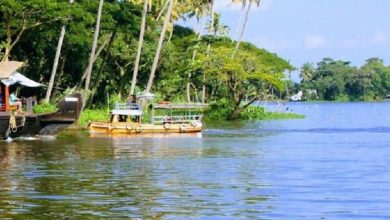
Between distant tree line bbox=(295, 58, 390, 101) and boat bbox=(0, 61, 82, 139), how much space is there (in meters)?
141

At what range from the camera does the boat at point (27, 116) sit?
33.0 meters

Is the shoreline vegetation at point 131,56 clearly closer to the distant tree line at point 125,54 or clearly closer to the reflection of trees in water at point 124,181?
the distant tree line at point 125,54

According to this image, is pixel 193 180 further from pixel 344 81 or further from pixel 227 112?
pixel 344 81

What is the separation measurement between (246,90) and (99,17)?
21953 mm

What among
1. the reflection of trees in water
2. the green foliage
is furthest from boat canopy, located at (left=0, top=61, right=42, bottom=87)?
the green foliage

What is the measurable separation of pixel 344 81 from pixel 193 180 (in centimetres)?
15792

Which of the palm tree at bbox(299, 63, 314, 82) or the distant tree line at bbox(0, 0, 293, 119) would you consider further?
the palm tree at bbox(299, 63, 314, 82)

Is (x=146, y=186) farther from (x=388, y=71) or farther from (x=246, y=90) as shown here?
(x=388, y=71)

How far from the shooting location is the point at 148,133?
39938mm

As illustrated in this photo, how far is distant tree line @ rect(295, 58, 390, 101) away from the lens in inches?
6821

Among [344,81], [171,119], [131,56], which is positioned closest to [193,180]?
[171,119]

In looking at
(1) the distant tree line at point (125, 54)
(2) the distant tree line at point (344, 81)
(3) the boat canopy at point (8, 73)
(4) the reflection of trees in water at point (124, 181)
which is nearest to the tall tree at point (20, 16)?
(1) the distant tree line at point (125, 54)

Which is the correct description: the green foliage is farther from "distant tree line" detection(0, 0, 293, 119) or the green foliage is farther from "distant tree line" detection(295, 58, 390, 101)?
"distant tree line" detection(295, 58, 390, 101)

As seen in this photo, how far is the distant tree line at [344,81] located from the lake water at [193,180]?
470 ft
